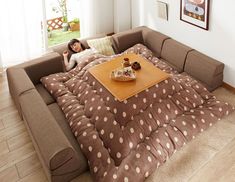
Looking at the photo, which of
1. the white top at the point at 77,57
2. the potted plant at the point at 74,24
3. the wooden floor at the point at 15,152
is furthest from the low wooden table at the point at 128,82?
the potted plant at the point at 74,24

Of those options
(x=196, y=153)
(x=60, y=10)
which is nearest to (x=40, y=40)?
(x=60, y=10)

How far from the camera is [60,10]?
494cm

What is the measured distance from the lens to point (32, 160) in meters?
2.83

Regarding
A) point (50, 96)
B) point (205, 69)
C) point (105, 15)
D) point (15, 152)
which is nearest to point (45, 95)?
point (50, 96)

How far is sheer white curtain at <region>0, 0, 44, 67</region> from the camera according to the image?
12.8 feet

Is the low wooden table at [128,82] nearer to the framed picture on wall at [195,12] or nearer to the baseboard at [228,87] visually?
the framed picture on wall at [195,12]

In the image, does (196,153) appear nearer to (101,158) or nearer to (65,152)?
(101,158)

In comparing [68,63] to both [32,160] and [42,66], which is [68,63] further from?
[32,160]

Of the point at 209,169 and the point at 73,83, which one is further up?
the point at 73,83

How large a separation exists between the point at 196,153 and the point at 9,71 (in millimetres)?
2182

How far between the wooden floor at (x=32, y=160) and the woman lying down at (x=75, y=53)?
36.6 inches

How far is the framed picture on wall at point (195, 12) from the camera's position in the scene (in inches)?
138

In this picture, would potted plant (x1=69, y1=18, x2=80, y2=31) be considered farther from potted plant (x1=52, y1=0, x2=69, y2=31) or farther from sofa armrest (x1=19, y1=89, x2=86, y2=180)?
sofa armrest (x1=19, y1=89, x2=86, y2=180)

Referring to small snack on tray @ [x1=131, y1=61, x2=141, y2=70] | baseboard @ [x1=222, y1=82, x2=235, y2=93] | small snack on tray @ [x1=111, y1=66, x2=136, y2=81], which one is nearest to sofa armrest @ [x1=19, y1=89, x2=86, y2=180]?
small snack on tray @ [x1=111, y1=66, x2=136, y2=81]
